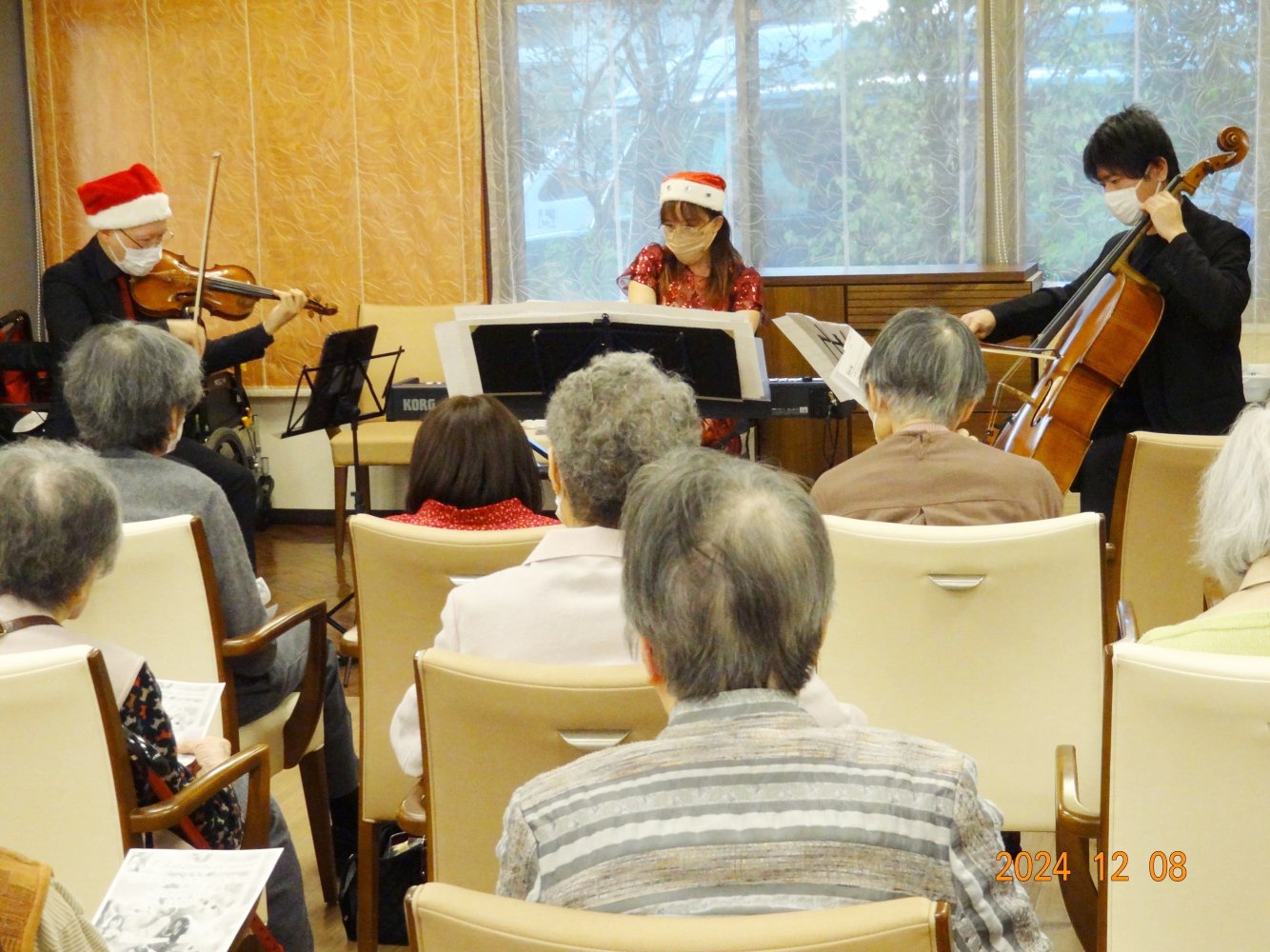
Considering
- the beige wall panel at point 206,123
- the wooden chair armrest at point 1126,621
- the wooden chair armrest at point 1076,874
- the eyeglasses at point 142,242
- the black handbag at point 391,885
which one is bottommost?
the black handbag at point 391,885

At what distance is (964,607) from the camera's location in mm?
2062

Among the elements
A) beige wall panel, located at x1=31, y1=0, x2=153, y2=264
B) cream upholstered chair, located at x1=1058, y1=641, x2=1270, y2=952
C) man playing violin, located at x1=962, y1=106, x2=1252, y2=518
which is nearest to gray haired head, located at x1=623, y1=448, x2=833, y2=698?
cream upholstered chair, located at x1=1058, y1=641, x2=1270, y2=952

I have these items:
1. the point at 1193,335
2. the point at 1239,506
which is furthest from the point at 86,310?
the point at 1239,506

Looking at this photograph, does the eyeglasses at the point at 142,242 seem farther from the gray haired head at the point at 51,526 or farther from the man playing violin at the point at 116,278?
the gray haired head at the point at 51,526

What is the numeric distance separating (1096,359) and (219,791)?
7.80 feet

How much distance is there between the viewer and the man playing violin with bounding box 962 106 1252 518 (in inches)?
133

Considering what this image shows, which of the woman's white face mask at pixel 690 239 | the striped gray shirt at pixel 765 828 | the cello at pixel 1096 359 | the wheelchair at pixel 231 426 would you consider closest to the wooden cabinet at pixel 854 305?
the woman's white face mask at pixel 690 239

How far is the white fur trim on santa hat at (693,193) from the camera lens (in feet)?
14.5

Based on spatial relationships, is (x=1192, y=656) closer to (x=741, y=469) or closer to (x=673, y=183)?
(x=741, y=469)

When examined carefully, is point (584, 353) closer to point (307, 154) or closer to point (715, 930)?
point (715, 930)

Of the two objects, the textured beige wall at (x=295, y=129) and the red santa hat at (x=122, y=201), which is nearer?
the red santa hat at (x=122, y=201)

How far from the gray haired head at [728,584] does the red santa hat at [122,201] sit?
12.9ft

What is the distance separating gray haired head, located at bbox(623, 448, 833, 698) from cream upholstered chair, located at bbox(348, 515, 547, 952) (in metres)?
0.95

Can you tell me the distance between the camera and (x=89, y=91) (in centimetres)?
620
